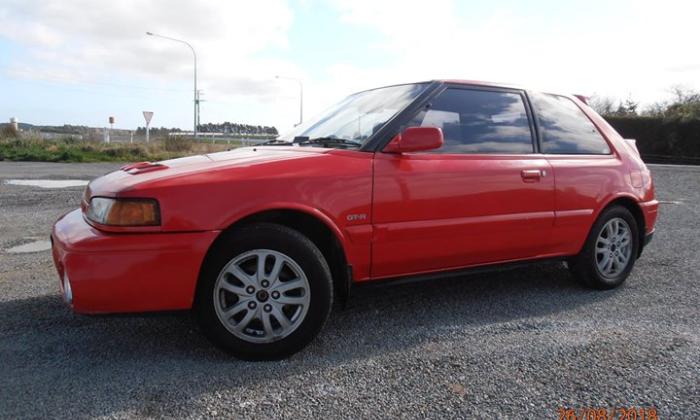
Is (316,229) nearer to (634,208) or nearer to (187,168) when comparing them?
(187,168)

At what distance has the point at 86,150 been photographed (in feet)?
59.2

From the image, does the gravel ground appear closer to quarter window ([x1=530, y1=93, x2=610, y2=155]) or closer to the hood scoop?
the hood scoop

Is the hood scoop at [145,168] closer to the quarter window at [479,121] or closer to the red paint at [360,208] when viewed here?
the red paint at [360,208]

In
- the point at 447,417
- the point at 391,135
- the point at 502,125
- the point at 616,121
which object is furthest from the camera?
the point at 616,121

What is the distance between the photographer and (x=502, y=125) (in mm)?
3467

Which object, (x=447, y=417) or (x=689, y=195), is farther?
(x=689, y=195)

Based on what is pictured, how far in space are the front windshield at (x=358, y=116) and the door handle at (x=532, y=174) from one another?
89cm

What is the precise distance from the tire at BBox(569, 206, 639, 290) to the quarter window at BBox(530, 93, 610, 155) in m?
0.52

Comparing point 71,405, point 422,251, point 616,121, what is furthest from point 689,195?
point 616,121

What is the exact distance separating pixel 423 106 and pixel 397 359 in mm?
1556

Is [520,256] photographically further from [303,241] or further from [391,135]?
[303,241]

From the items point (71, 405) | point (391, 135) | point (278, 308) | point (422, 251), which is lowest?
point (71, 405)

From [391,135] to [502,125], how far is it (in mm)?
959
